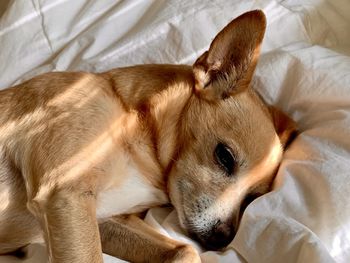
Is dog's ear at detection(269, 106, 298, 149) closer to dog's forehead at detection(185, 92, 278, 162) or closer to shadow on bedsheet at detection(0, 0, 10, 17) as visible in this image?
dog's forehead at detection(185, 92, 278, 162)

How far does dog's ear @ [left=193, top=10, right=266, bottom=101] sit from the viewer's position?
1861 millimetres

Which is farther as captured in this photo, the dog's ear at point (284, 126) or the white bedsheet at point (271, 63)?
the dog's ear at point (284, 126)

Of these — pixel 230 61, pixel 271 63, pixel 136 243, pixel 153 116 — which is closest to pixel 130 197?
pixel 136 243

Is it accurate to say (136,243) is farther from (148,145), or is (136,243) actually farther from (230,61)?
(230,61)

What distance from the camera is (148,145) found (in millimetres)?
1879

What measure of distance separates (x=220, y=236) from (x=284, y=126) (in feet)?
1.56

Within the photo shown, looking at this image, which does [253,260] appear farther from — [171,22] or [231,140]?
[171,22]

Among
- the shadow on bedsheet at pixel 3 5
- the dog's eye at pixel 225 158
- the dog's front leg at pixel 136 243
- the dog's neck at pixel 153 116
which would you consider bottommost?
the dog's front leg at pixel 136 243

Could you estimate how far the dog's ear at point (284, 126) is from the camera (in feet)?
6.54

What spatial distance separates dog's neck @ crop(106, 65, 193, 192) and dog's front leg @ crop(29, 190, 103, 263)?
31 centimetres

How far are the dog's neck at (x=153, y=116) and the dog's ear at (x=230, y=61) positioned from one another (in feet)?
0.21

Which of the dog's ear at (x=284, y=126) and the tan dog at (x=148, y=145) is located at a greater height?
the tan dog at (x=148, y=145)

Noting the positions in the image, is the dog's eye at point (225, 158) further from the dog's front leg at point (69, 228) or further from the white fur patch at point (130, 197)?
the dog's front leg at point (69, 228)

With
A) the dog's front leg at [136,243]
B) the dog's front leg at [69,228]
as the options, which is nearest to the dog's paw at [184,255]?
the dog's front leg at [136,243]
